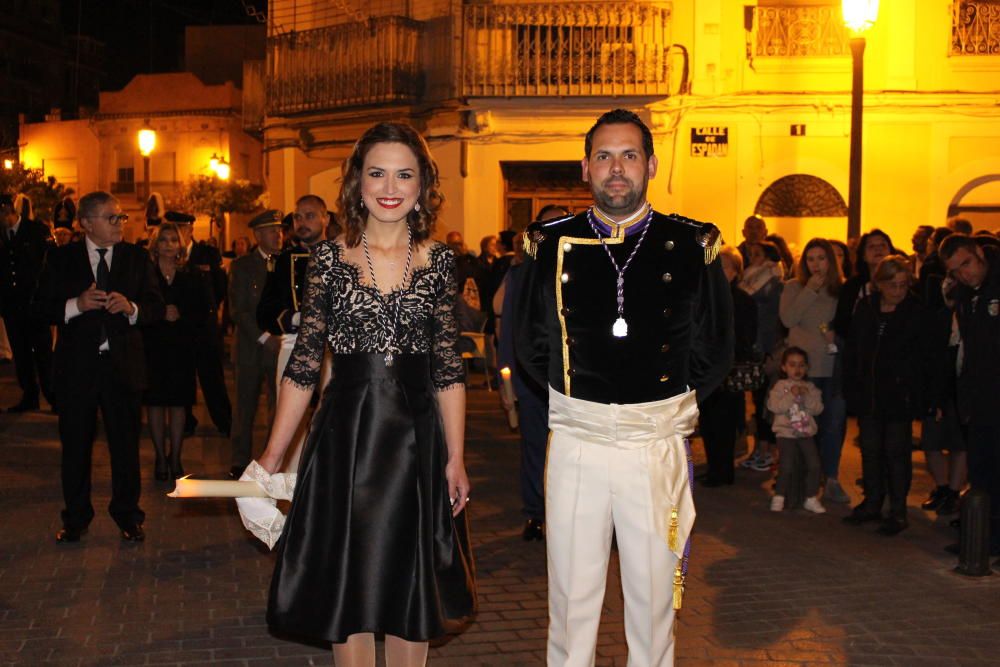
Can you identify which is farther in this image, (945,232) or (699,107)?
(699,107)

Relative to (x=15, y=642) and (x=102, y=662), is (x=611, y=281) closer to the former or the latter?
(x=102, y=662)

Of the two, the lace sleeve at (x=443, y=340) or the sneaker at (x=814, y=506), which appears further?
the sneaker at (x=814, y=506)

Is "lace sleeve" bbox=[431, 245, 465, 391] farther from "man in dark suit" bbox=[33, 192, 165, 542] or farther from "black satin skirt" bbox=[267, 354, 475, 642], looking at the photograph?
"man in dark suit" bbox=[33, 192, 165, 542]

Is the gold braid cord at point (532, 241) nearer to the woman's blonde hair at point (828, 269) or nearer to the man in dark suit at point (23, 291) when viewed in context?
the woman's blonde hair at point (828, 269)

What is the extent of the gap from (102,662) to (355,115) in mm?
18718

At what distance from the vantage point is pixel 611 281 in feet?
15.6

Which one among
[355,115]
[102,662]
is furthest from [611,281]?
[355,115]

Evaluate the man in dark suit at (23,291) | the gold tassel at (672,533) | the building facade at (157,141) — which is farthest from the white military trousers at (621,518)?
the building facade at (157,141)

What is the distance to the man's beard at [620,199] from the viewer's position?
4.73m

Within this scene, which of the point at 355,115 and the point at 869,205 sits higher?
the point at 355,115

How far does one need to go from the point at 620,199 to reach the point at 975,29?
1865cm

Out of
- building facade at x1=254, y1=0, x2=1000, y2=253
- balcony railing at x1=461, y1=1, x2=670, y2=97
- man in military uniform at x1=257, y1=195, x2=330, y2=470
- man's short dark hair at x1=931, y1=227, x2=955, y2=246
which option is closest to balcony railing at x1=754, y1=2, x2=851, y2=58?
building facade at x1=254, y1=0, x2=1000, y2=253

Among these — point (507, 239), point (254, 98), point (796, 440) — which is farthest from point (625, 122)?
point (254, 98)

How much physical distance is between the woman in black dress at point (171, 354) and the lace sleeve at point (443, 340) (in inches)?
224
